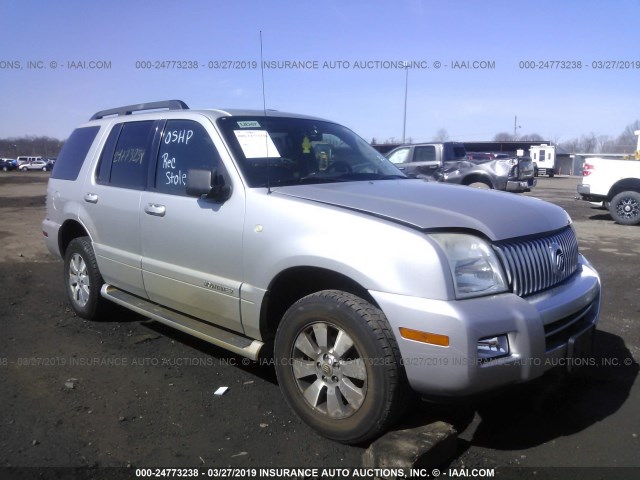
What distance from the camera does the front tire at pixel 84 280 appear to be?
4.96m

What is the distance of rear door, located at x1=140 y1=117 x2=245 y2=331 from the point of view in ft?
11.5

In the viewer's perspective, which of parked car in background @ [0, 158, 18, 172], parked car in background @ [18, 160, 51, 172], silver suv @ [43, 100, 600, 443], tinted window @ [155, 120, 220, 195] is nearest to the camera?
silver suv @ [43, 100, 600, 443]

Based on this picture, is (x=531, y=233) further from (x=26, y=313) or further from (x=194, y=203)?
(x=26, y=313)

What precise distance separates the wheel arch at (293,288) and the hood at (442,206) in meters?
0.40

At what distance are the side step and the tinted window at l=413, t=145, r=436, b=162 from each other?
12.7m

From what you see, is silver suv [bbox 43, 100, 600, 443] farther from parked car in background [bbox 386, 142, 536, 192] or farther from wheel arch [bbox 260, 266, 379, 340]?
parked car in background [bbox 386, 142, 536, 192]

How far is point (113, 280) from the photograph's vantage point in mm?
4727

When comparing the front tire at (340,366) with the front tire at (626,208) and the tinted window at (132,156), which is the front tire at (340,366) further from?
the front tire at (626,208)

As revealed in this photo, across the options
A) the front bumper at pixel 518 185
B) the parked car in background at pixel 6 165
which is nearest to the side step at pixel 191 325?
the front bumper at pixel 518 185

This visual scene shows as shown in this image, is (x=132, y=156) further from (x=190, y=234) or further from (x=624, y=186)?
(x=624, y=186)

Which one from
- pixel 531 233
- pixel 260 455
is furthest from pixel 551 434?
pixel 260 455

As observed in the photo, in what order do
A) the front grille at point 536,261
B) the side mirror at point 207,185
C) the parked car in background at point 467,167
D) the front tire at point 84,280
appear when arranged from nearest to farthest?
1. the front grille at point 536,261
2. the side mirror at point 207,185
3. the front tire at point 84,280
4. the parked car in background at point 467,167

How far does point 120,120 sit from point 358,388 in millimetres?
3347

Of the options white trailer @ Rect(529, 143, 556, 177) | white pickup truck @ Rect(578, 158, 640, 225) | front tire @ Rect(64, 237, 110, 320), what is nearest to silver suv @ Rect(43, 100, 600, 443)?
front tire @ Rect(64, 237, 110, 320)
